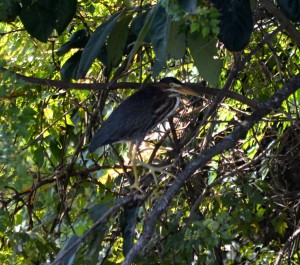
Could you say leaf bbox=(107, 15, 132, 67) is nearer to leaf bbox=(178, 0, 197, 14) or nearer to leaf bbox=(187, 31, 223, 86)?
leaf bbox=(187, 31, 223, 86)

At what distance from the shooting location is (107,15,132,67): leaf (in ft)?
9.00

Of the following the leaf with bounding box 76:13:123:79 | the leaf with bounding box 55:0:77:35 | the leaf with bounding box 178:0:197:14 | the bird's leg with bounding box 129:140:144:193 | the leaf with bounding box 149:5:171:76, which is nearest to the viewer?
the leaf with bounding box 178:0:197:14

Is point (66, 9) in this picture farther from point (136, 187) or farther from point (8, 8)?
point (136, 187)

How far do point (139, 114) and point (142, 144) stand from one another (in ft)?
1.99

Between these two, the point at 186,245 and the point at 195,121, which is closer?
the point at 186,245

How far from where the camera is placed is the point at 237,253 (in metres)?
4.08

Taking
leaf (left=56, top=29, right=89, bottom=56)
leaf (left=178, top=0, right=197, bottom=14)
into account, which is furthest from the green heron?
leaf (left=178, top=0, right=197, bottom=14)

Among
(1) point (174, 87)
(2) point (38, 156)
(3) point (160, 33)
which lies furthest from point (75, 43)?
(3) point (160, 33)

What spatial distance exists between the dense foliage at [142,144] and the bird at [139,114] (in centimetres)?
7

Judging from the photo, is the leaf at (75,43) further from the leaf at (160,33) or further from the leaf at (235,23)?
the leaf at (160,33)

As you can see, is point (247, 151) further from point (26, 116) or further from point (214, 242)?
point (26, 116)

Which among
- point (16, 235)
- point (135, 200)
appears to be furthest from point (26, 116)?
point (16, 235)

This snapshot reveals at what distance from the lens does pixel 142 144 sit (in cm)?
356

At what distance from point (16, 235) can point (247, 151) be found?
4.58 ft
